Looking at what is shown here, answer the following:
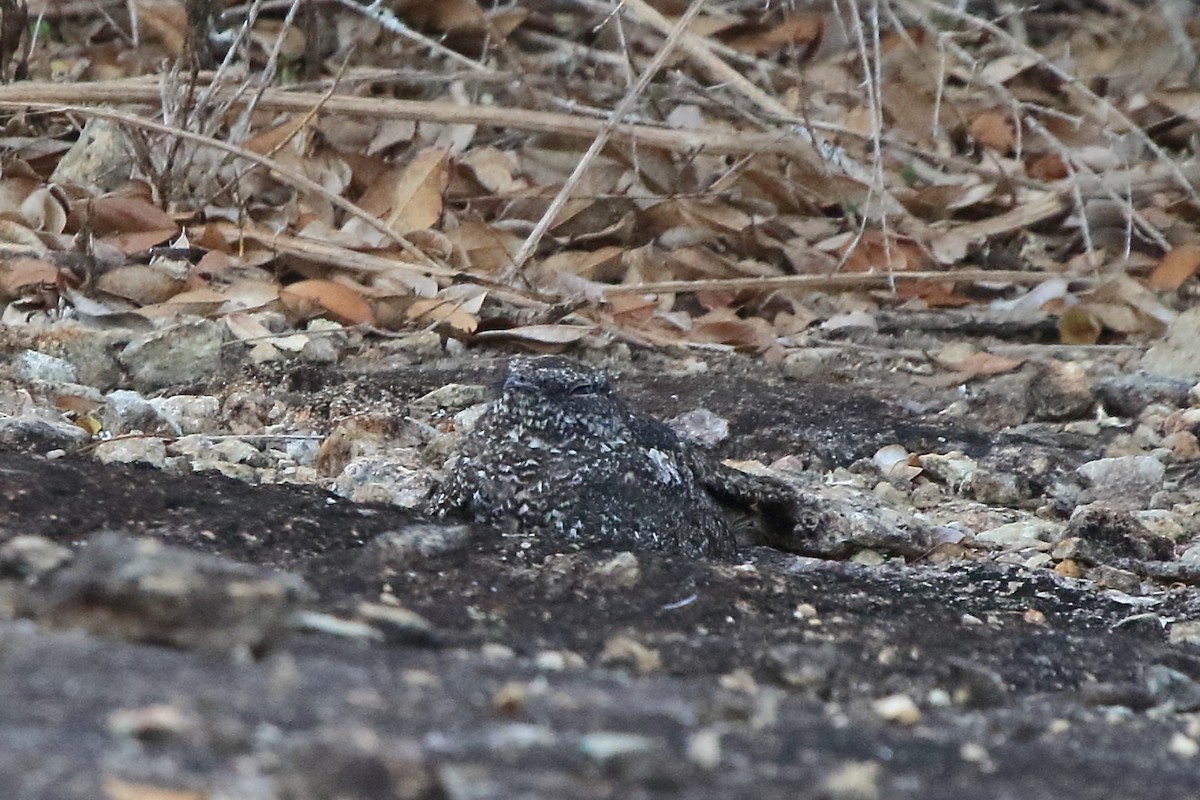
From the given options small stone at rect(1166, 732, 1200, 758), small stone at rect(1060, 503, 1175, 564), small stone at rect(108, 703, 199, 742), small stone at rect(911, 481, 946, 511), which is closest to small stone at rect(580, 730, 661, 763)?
small stone at rect(108, 703, 199, 742)

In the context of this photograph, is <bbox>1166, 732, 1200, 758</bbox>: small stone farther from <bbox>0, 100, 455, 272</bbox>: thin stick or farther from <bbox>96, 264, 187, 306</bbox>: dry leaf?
<bbox>96, 264, 187, 306</bbox>: dry leaf

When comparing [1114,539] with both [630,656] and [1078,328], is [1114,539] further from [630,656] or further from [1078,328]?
[1078,328]

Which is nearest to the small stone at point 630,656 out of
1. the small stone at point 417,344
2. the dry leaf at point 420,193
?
the small stone at point 417,344

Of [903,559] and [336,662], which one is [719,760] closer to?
[336,662]

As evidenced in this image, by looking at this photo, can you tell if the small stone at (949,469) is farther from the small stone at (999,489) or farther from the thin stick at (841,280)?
the thin stick at (841,280)

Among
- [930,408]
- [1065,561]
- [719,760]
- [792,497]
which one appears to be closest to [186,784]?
[719,760]

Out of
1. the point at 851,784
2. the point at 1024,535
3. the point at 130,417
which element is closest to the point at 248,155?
the point at 130,417
